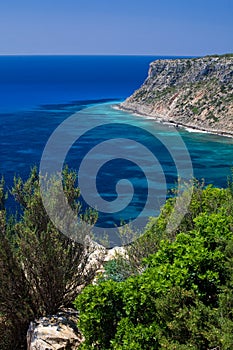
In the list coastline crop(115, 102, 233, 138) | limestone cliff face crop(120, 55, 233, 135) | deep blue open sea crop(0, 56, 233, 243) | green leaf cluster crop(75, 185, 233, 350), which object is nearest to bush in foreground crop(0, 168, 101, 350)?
green leaf cluster crop(75, 185, 233, 350)

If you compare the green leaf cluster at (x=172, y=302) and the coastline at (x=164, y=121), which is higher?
the green leaf cluster at (x=172, y=302)

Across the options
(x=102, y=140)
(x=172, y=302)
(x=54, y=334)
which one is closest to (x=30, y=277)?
(x=54, y=334)

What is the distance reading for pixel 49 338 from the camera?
1584 cm

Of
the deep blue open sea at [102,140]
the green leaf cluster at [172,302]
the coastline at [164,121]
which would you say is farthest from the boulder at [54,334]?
the coastline at [164,121]

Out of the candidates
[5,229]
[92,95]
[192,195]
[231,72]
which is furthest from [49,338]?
[92,95]

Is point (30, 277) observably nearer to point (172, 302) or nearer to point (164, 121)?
point (172, 302)

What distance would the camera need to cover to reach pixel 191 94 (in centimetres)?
12675

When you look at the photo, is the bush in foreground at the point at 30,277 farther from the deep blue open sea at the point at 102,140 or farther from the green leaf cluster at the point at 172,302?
the deep blue open sea at the point at 102,140

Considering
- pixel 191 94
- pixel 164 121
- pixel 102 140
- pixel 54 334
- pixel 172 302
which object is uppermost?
pixel 191 94

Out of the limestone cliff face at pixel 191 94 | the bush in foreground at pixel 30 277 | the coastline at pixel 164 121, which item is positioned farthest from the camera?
the limestone cliff face at pixel 191 94

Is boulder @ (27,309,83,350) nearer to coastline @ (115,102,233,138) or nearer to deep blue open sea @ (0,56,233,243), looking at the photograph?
Answer: deep blue open sea @ (0,56,233,243)

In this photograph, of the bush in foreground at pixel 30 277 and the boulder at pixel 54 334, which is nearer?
the boulder at pixel 54 334

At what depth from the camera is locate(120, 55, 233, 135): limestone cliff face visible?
113188mm

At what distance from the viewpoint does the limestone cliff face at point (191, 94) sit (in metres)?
113
